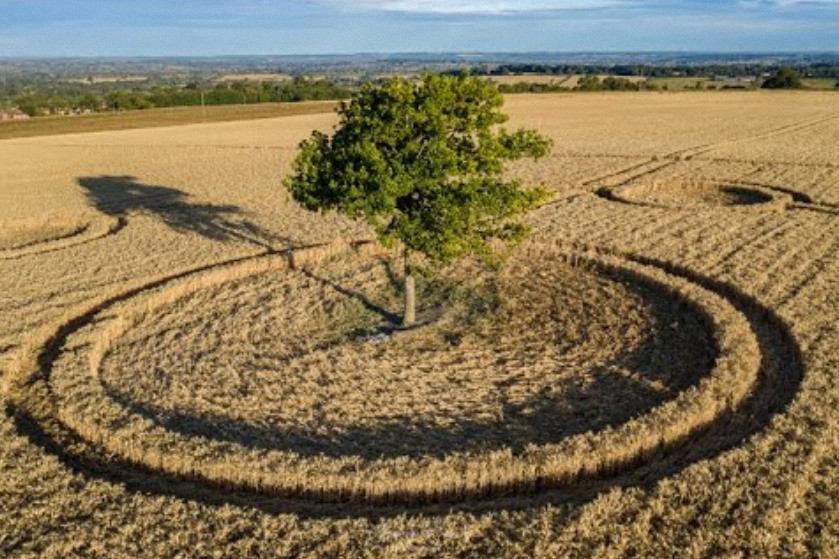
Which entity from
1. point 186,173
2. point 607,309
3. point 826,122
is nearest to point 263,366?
point 607,309

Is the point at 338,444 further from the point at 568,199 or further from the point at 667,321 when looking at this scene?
the point at 568,199

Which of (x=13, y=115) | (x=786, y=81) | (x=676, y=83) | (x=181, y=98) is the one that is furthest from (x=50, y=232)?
(x=676, y=83)

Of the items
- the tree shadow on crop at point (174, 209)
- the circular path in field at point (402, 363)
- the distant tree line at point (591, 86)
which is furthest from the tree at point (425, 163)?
the distant tree line at point (591, 86)

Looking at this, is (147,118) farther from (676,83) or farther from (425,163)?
(676,83)

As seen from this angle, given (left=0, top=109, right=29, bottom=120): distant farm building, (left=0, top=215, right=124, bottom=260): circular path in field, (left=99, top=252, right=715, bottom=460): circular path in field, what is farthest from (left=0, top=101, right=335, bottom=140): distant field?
(left=99, top=252, right=715, bottom=460): circular path in field

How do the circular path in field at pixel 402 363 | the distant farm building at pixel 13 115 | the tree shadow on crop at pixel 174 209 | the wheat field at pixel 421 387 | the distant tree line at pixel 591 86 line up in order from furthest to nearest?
the distant tree line at pixel 591 86, the distant farm building at pixel 13 115, the tree shadow on crop at pixel 174 209, the circular path in field at pixel 402 363, the wheat field at pixel 421 387

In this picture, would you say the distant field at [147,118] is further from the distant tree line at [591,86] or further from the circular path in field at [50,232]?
the circular path in field at [50,232]
